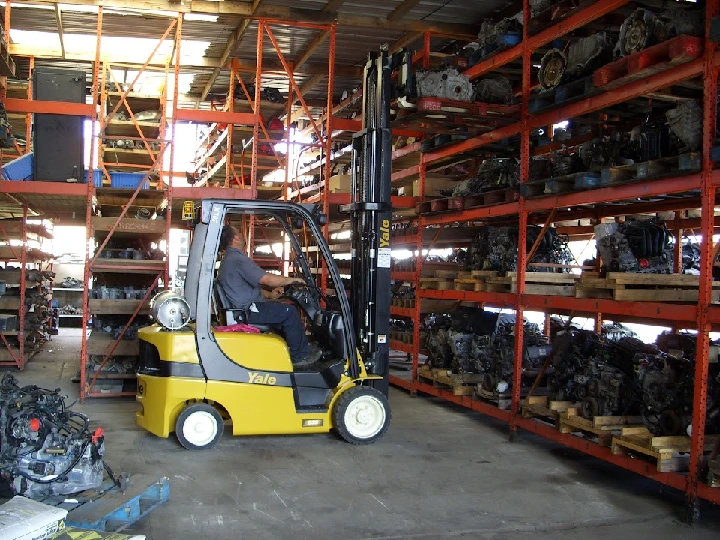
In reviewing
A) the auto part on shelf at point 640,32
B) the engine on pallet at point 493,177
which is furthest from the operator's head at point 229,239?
the auto part on shelf at point 640,32

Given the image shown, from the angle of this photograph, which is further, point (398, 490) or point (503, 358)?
point (503, 358)

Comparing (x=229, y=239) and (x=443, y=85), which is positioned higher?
(x=443, y=85)

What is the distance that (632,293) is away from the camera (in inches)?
252

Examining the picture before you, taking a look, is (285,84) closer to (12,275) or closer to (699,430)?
(12,275)

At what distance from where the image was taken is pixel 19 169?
9703 mm

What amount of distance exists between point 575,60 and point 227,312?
15.2ft

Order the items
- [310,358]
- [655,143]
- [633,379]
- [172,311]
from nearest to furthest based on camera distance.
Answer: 1. [655,143]
2. [633,379]
3. [172,311]
4. [310,358]

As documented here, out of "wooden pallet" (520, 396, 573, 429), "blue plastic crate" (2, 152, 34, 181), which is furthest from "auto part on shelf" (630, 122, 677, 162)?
"blue plastic crate" (2, 152, 34, 181)

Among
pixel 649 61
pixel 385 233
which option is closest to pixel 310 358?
pixel 385 233

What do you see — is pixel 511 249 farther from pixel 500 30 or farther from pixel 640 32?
pixel 640 32

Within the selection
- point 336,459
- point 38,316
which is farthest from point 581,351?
point 38,316

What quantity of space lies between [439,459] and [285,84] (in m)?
11.0

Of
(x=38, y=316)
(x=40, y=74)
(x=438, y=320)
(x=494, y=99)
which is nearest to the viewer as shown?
(x=494, y=99)

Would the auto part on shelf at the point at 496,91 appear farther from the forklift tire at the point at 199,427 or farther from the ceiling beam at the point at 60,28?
the ceiling beam at the point at 60,28
